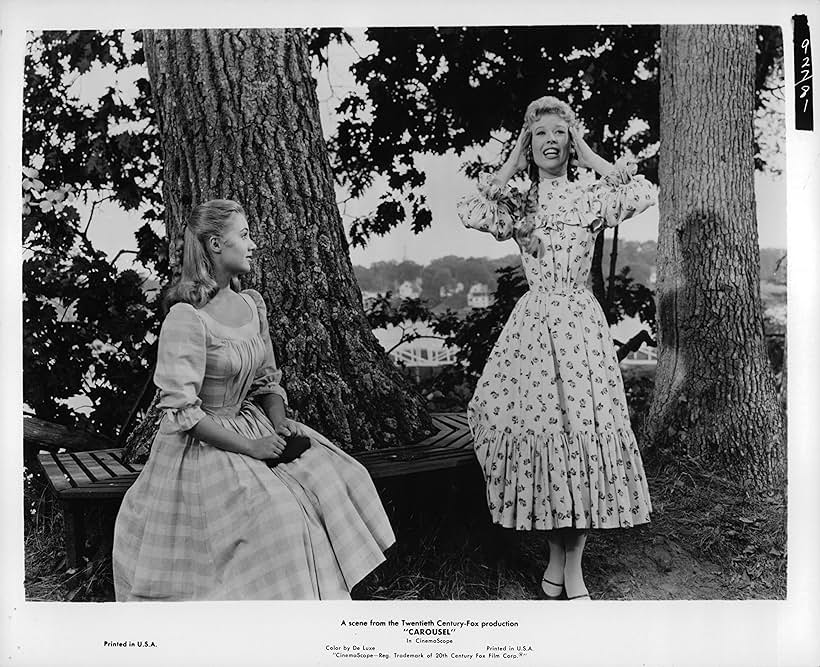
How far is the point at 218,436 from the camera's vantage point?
275cm

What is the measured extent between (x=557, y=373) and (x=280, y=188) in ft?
4.18

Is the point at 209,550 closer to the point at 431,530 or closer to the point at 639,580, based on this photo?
the point at 431,530

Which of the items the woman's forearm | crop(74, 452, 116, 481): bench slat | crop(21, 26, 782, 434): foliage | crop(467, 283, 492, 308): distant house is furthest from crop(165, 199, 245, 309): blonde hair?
crop(467, 283, 492, 308): distant house

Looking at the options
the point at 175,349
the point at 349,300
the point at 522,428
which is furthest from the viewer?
the point at 349,300

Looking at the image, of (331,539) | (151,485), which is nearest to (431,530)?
(331,539)

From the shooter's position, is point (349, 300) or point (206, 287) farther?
point (349, 300)

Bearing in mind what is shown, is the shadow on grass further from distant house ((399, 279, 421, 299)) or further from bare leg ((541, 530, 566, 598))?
distant house ((399, 279, 421, 299))

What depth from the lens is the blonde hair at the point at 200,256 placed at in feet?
9.43

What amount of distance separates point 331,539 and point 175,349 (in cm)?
83

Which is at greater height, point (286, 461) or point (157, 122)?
point (157, 122)

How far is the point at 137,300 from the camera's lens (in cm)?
331

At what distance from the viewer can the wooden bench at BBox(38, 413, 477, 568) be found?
9.80ft

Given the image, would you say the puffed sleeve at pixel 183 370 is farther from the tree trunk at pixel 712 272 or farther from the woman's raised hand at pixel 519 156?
the tree trunk at pixel 712 272

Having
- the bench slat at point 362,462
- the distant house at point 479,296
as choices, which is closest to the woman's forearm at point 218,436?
the bench slat at point 362,462
